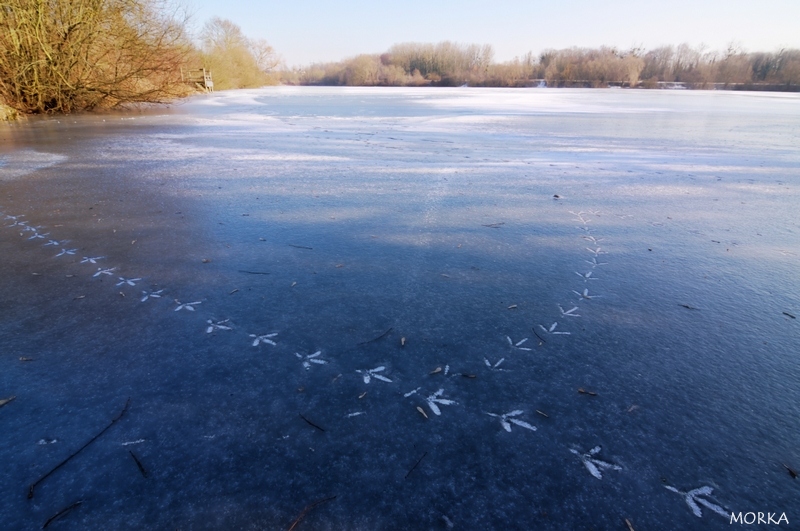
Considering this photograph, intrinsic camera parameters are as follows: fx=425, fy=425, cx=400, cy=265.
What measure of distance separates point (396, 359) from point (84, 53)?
17.0 meters

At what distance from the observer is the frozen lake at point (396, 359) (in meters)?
1.42

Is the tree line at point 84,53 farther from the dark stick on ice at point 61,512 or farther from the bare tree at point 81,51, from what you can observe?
the dark stick on ice at point 61,512

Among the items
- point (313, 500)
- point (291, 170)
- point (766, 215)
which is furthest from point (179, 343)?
point (766, 215)

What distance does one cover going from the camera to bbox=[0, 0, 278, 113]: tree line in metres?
12.4

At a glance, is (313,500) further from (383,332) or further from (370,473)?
(383,332)

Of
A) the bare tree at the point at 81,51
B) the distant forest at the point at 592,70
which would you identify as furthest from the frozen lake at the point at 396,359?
the distant forest at the point at 592,70

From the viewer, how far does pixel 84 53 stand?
1370 centimetres

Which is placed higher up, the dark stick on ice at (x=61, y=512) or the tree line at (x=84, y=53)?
the tree line at (x=84, y=53)

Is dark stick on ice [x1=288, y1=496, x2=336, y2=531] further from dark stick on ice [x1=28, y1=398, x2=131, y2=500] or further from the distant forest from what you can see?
the distant forest

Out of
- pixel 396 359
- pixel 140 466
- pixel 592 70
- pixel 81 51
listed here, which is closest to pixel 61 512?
pixel 140 466

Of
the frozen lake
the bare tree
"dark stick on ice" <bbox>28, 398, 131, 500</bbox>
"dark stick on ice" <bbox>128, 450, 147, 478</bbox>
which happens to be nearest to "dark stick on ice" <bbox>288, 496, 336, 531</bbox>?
the frozen lake

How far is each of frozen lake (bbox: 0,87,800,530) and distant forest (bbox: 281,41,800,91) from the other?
61567mm

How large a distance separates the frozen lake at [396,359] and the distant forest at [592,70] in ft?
202

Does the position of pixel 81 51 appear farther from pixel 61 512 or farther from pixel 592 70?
pixel 592 70
